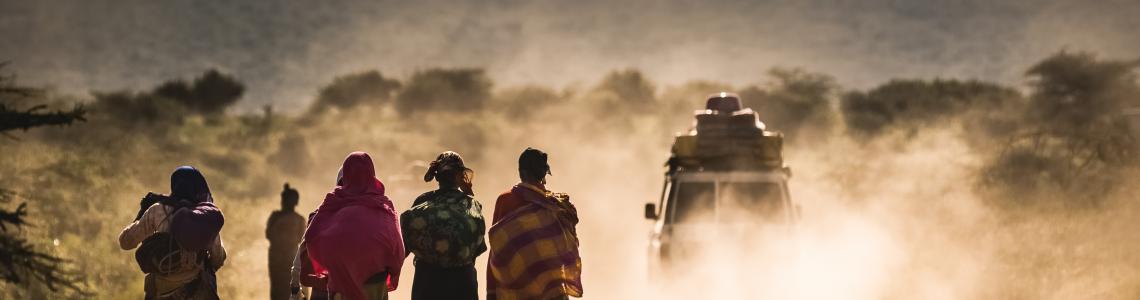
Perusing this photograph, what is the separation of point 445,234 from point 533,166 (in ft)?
2.60

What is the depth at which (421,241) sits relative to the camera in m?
10.1

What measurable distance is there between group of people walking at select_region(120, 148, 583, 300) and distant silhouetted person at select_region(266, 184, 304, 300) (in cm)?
482

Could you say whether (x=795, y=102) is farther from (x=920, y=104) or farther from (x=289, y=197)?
(x=289, y=197)

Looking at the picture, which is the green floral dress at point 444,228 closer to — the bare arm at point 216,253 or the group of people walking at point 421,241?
the group of people walking at point 421,241

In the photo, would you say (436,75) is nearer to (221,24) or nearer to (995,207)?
(221,24)

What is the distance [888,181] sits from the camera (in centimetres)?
4044

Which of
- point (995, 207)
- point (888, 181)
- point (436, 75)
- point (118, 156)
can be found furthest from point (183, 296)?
point (436, 75)

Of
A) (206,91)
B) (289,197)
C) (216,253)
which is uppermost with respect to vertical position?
(206,91)

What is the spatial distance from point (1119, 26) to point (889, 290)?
11454 cm

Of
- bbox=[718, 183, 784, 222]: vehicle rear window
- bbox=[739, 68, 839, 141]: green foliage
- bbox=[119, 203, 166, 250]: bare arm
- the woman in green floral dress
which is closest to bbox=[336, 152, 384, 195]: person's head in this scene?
the woman in green floral dress

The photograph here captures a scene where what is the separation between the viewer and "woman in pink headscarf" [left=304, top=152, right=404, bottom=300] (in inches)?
390

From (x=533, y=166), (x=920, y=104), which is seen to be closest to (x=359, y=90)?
(x=920, y=104)

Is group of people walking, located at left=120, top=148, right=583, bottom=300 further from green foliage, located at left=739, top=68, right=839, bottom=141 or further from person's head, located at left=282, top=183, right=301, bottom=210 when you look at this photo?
green foliage, located at left=739, top=68, right=839, bottom=141

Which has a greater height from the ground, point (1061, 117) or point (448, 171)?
point (1061, 117)
